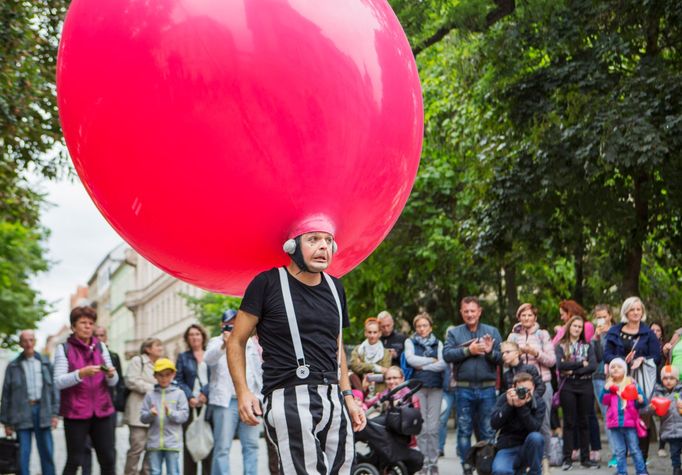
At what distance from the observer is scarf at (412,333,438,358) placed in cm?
1181

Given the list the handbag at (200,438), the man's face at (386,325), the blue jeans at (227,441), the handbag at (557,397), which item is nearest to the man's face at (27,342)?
the handbag at (200,438)

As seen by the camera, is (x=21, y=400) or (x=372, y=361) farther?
(x=372, y=361)

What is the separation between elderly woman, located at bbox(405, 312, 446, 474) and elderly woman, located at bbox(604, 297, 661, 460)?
6.16 feet

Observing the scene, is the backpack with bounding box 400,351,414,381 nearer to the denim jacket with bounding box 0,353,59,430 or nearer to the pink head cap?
the denim jacket with bounding box 0,353,59,430

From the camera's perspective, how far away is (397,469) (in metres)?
10.2

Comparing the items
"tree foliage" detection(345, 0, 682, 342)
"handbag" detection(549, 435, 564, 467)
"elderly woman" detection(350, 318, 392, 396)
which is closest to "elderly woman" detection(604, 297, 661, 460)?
"handbag" detection(549, 435, 564, 467)

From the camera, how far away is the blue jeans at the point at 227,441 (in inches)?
401

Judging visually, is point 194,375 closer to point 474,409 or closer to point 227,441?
point 227,441

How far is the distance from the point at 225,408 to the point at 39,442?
2198 millimetres

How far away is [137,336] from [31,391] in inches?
3489

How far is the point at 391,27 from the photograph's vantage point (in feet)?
16.1

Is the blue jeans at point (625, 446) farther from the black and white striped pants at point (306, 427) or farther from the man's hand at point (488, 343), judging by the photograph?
the black and white striped pants at point (306, 427)

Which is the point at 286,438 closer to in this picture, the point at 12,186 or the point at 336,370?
the point at 336,370

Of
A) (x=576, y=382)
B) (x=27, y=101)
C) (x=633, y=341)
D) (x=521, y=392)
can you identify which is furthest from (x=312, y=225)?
(x=27, y=101)
